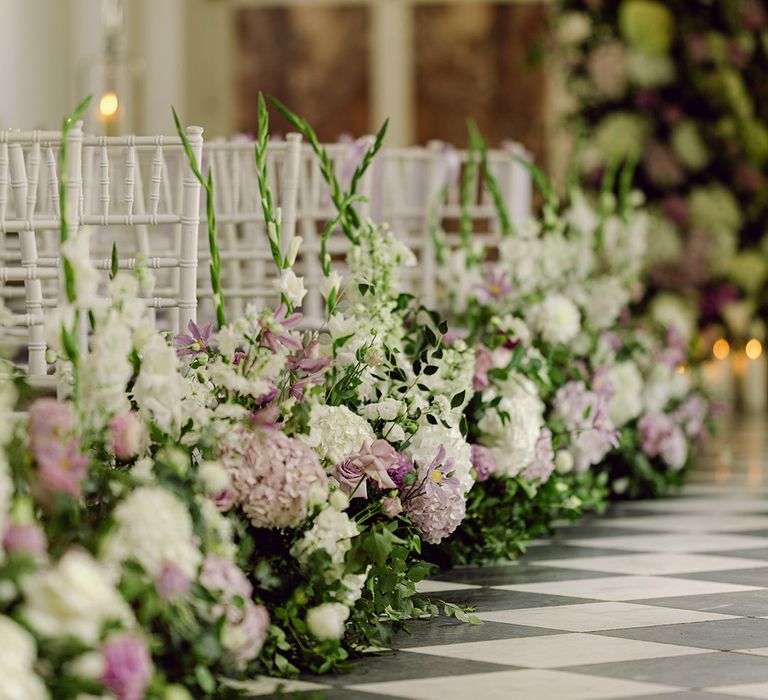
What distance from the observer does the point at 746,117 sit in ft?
17.6

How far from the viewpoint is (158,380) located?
2.14 metres

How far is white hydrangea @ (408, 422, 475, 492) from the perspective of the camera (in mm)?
→ 2699

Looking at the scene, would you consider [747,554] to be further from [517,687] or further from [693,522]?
[517,687]

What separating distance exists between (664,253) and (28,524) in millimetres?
4004

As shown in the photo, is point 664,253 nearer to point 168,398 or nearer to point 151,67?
point 168,398

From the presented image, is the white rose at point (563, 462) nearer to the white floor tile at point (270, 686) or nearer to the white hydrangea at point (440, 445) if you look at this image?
the white hydrangea at point (440, 445)

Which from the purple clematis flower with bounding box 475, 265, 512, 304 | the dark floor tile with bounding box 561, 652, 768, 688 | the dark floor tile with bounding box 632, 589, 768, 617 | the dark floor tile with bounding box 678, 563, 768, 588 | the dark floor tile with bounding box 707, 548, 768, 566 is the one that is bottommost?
the dark floor tile with bounding box 561, 652, 768, 688

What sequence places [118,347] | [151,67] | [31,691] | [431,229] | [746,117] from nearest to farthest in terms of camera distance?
[31,691] < [118,347] < [431,229] < [746,117] < [151,67]

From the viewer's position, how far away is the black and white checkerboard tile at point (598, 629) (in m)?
2.21

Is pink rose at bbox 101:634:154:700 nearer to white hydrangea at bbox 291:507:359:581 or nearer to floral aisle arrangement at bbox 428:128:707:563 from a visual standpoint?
white hydrangea at bbox 291:507:359:581

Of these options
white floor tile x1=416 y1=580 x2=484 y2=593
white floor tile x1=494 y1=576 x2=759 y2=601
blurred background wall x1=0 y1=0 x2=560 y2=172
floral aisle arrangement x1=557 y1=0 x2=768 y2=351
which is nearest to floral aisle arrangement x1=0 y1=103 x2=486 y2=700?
white floor tile x1=416 y1=580 x2=484 y2=593

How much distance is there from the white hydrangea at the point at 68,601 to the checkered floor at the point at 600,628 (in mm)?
489

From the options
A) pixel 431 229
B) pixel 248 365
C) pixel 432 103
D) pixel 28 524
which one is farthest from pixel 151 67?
pixel 28 524

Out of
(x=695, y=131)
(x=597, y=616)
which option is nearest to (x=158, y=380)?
(x=597, y=616)
